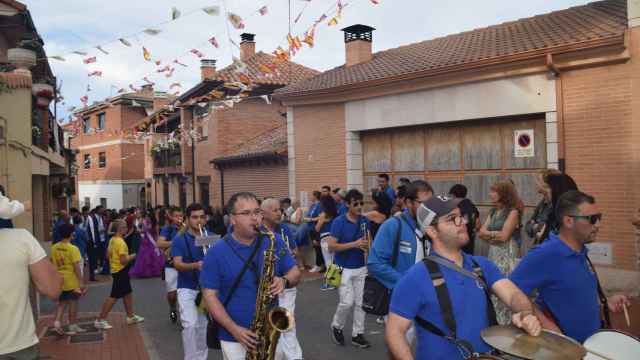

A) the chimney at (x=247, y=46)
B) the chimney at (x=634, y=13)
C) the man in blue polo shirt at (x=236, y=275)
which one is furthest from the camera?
the chimney at (x=247, y=46)

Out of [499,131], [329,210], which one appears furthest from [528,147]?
[329,210]

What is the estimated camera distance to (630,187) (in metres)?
9.92

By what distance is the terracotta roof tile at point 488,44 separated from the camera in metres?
11.3

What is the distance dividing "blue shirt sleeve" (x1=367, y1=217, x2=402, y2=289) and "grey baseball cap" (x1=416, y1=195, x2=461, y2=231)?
1.86 m

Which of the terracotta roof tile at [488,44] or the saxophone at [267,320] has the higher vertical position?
the terracotta roof tile at [488,44]

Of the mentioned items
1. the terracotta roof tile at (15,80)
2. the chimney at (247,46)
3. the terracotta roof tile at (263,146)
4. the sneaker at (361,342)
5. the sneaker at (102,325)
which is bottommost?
the sneaker at (102,325)

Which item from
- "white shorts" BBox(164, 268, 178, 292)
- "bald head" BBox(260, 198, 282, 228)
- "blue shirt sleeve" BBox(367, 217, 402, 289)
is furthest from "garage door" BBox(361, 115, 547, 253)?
"blue shirt sleeve" BBox(367, 217, 402, 289)

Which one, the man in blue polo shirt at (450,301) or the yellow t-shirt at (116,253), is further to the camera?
the yellow t-shirt at (116,253)

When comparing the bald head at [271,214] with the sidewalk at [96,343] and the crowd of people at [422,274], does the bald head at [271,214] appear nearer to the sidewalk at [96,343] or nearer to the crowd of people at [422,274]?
the crowd of people at [422,274]

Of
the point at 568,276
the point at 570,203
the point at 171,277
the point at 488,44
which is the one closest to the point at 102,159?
the point at 488,44

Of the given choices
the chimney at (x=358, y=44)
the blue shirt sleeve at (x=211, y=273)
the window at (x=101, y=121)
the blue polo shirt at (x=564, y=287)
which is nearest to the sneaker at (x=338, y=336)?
the blue shirt sleeve at (x=211, y=273)

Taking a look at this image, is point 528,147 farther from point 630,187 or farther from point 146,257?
point 146,257

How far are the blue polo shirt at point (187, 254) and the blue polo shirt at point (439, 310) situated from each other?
161 inches

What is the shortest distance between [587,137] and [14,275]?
977cm
